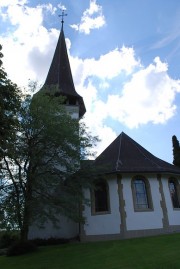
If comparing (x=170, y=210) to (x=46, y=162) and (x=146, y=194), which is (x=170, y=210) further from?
(x=46, y=162)

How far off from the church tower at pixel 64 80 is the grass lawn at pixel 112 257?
55.4ft

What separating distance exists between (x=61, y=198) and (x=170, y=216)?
878 cm

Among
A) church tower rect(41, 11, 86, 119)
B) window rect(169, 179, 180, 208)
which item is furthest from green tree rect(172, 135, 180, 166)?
church tower rect(41, 11, 86, 119)

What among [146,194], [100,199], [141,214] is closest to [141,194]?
[146,194]

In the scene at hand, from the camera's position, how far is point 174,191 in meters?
26.4

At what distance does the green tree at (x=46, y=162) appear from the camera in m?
21.2

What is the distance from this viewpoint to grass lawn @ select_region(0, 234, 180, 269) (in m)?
13.4

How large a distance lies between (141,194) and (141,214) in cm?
165

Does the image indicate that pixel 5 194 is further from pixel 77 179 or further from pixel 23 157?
pixel 77 179

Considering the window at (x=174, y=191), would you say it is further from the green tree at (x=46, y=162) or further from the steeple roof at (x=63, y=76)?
the steeple roof at (x=63, y=76)

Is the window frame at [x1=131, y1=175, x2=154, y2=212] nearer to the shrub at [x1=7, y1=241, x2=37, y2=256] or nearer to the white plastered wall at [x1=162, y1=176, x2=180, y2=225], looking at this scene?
the white plastered wall at [x1=162, y1=176, x2=180, y2=225]

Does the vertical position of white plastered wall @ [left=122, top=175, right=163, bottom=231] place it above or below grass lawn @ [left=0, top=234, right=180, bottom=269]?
above

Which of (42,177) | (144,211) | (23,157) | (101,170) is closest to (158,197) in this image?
(144,211)

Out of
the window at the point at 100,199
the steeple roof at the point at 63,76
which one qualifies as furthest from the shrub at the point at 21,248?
the steeple roof at the point at 63,76
